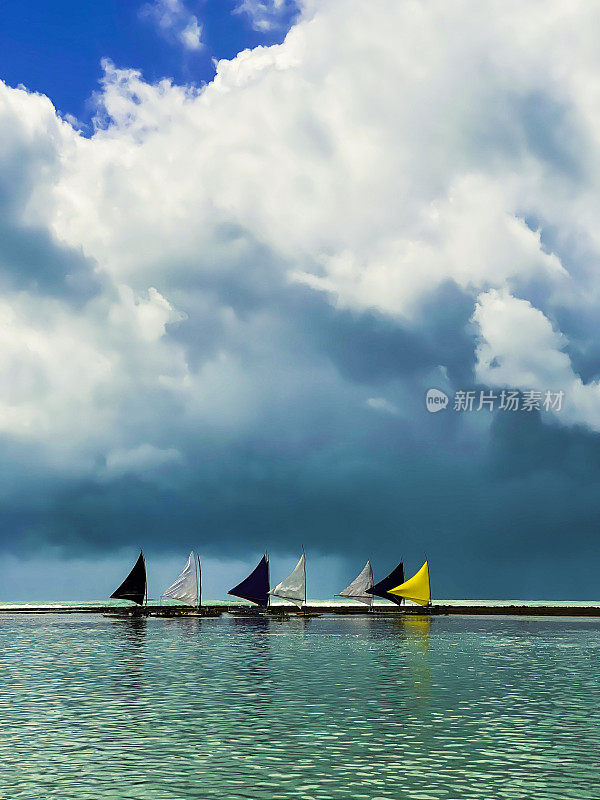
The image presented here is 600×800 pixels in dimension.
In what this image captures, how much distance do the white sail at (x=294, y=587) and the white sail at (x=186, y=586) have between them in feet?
60.9

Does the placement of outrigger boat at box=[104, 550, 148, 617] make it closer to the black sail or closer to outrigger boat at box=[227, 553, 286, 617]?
outrigger boat at box=[227, 553, 286, 617]

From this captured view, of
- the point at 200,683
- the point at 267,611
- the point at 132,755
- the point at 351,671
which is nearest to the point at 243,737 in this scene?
the point at 132,755

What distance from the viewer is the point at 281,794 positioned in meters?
28.4

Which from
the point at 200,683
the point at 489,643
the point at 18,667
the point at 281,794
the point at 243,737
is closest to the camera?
the point at 281,794

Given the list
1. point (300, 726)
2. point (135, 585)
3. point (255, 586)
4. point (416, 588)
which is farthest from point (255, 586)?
point (300, 726)

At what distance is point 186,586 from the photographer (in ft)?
589

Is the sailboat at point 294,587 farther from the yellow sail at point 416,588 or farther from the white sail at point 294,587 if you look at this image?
the yellow sail at point 416,588

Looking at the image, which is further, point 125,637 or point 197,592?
point 197,592

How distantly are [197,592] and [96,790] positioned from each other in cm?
15607

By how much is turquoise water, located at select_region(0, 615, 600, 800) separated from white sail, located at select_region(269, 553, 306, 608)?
82.9m

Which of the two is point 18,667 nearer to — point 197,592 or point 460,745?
point 460,745

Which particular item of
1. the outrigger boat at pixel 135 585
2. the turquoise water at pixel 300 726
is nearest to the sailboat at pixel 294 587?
the outrigger boat at pixel 135 585

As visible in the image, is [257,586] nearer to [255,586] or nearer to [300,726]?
[255,586]

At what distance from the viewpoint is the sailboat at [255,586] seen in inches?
6391
